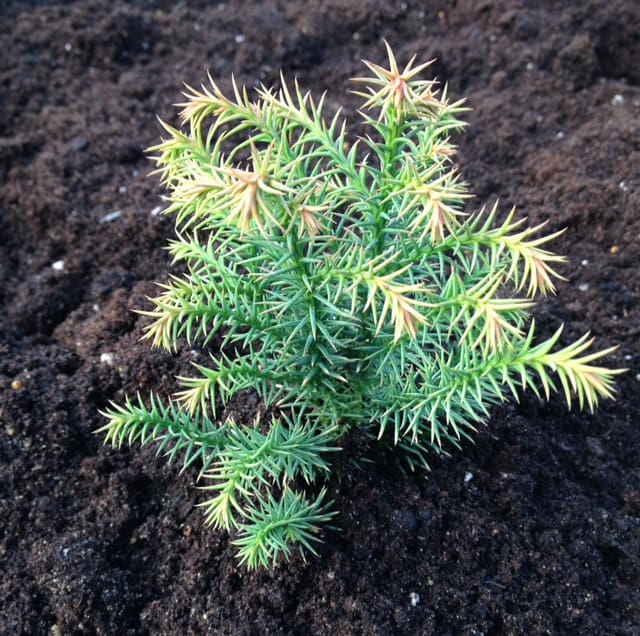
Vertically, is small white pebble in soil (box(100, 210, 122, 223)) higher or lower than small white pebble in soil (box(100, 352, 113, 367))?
higher

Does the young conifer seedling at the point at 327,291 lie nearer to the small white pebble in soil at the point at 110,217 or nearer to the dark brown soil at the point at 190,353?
the dark brown soil at the point at 190,353

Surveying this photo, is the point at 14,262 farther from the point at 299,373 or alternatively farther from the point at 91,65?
the point at 299,373

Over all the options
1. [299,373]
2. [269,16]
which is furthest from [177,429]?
[269,16]

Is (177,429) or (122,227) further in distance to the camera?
(122,227)

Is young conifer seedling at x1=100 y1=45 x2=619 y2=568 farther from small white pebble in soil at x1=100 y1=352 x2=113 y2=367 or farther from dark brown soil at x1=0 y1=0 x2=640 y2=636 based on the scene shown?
small white pebble in soil at x1=100 y1=352 x2=113 y2=367

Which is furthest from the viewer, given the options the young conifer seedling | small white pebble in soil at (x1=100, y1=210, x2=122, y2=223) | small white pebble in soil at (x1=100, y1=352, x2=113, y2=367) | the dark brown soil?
small white pebble in soil at (x1=100, y1=210, x2=122, y2=223)

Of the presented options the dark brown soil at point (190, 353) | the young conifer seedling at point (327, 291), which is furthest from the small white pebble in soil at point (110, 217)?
the young conifer seedling at point (327, 291)

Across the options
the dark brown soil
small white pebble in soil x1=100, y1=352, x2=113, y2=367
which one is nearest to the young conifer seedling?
the dark brown soil

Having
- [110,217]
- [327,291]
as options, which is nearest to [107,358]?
[110,217]
